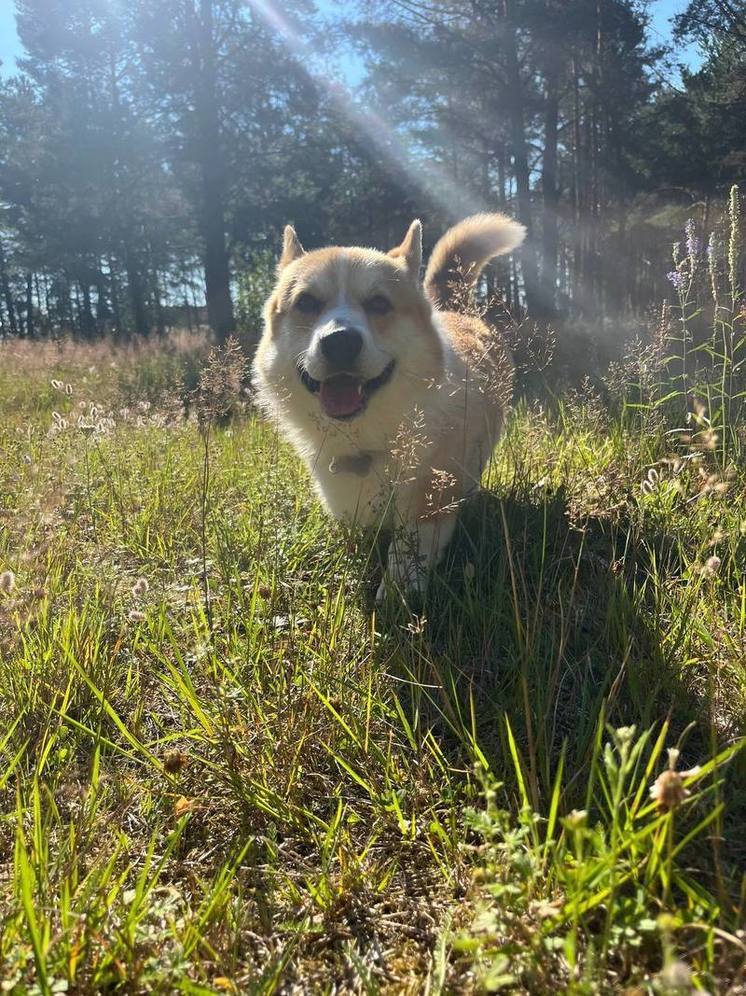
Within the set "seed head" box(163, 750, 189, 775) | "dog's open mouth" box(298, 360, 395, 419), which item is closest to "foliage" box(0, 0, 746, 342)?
"dog's open mouth" box(298, 360, 395, 419)

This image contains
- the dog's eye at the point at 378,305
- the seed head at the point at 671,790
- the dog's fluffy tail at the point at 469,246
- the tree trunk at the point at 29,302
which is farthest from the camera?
the tree trunk at the point at 29,302

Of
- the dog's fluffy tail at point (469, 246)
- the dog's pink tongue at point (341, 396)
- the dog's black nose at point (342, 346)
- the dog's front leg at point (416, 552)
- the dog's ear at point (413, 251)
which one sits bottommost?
the dog's front leg at point (416, 552)

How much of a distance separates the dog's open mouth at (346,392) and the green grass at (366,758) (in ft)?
1.50

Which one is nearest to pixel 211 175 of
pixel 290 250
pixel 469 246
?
pixel 469 246

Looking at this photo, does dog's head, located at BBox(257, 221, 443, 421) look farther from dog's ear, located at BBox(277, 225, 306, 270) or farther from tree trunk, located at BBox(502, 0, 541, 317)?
tree trunk, located at BBox(502, 0, 541, 317)

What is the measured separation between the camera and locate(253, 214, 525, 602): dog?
8.05ft

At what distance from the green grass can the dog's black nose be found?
2.14 feet

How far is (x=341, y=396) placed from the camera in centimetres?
256

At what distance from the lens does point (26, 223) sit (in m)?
24.0

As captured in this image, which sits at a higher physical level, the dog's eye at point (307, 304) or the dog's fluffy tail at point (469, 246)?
the dog's fluffy tail at point (469, 246)

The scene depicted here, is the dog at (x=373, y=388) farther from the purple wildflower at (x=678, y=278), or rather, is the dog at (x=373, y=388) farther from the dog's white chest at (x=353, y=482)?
the purple wildflower at (x=678, y=278)

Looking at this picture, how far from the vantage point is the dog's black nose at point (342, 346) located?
244 cm

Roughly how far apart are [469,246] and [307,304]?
147 centimetres

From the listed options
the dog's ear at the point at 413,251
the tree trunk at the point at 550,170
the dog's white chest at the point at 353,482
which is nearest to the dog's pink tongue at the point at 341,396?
the dog's white chest at the point at 353,482
